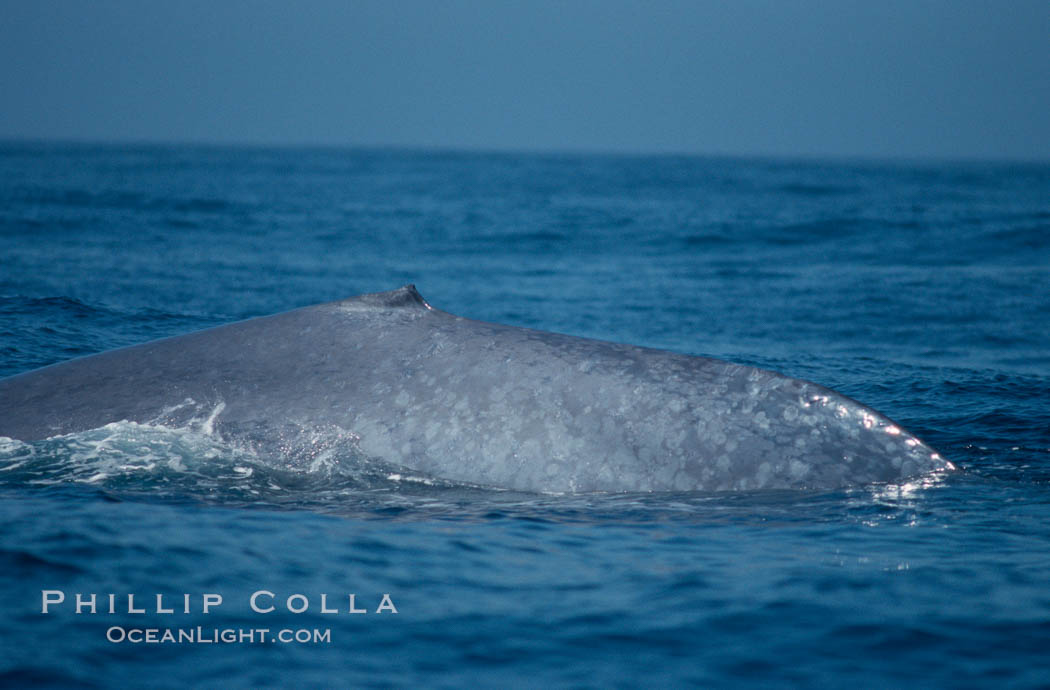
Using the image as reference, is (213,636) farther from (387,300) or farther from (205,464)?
(387,300)

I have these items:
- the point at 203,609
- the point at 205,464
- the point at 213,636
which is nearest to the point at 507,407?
the point at 205,464

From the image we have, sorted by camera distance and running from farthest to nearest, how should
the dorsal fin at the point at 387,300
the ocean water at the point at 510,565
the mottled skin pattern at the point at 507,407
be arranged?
1. the dorsal fin at the point at 387,300
2. the mottled skin pattern at the point at 507,407
3. the ocean water at the point at 510,565

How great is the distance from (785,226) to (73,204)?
2269 cm

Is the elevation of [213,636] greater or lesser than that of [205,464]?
lesser

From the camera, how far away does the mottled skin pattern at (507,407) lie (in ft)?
21.2

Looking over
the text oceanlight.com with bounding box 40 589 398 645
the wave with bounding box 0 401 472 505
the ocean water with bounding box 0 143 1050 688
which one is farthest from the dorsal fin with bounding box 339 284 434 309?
the text oceanlight.com with bounding box 40 589 398 645

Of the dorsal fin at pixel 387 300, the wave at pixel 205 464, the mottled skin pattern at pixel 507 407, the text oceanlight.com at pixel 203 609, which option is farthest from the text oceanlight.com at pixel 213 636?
the dorsal fin at pixel 387 300

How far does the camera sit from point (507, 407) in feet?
21.6

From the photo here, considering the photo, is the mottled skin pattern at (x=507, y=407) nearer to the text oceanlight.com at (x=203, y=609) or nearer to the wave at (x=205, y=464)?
the wave at (x=205, y=464)

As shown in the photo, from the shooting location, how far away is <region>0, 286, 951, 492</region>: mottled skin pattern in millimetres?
6465

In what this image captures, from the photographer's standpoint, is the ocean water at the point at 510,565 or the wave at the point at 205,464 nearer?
the ocean water at the point at 510,565

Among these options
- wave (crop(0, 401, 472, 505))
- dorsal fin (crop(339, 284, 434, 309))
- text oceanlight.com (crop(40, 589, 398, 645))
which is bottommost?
text oceanlight.com (crop(40, 589, 398, 645))

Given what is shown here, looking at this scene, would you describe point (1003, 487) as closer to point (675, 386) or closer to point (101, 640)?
point (675, 386)

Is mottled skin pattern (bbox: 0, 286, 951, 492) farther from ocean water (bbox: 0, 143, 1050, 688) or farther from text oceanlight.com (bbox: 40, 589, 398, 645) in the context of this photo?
text oceanlight.com (bbox: 40, 589, 398, 645)
